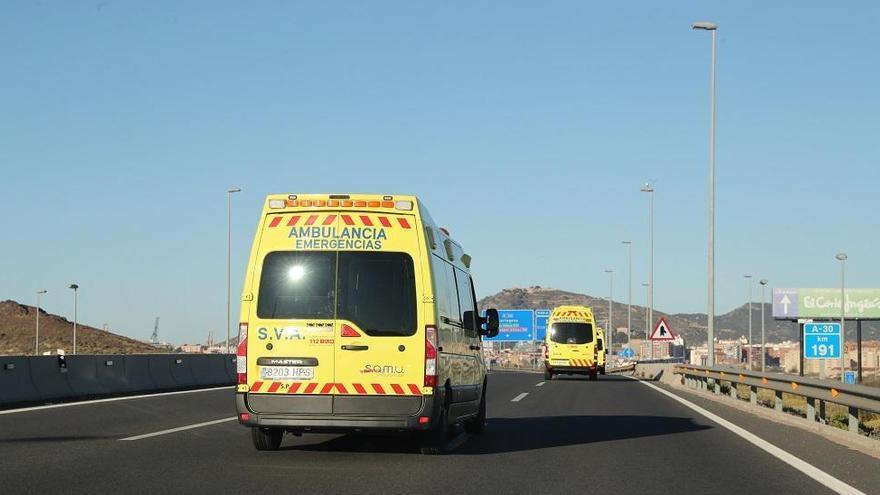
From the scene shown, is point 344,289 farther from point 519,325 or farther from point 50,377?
point 519,325

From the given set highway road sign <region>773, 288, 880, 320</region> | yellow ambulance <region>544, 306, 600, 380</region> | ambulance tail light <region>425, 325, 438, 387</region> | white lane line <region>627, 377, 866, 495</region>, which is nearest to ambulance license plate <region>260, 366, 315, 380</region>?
ambulance tail light <region>425, 325, 438, 387</region>

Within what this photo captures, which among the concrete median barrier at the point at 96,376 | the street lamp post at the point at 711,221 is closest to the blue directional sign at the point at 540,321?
the street lamp post at the point at 711,221

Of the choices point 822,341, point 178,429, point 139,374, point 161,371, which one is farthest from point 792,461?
point 822,341

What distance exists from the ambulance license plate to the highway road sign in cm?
8529

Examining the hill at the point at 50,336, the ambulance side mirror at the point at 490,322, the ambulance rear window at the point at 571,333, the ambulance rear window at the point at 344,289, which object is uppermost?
the ambulance rear window at the point at 344,289

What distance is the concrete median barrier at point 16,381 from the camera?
19281 millimetres

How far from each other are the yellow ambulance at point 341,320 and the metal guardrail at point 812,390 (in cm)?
576

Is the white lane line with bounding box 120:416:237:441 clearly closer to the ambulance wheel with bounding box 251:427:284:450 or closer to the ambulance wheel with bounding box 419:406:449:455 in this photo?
the ambulance wheel with bounding box 251:427:284:450

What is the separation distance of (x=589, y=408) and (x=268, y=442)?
10.8 metres

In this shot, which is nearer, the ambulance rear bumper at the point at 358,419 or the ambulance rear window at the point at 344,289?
the ambulance rear bumper at the point at 358,419

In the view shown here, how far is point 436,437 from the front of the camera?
39.0 ft

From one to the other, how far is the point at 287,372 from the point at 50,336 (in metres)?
82.3

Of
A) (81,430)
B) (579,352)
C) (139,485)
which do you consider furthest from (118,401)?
(579,352)

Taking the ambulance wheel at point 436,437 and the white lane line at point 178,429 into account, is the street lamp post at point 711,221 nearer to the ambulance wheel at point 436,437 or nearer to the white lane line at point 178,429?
the white lane line at point 178,429
